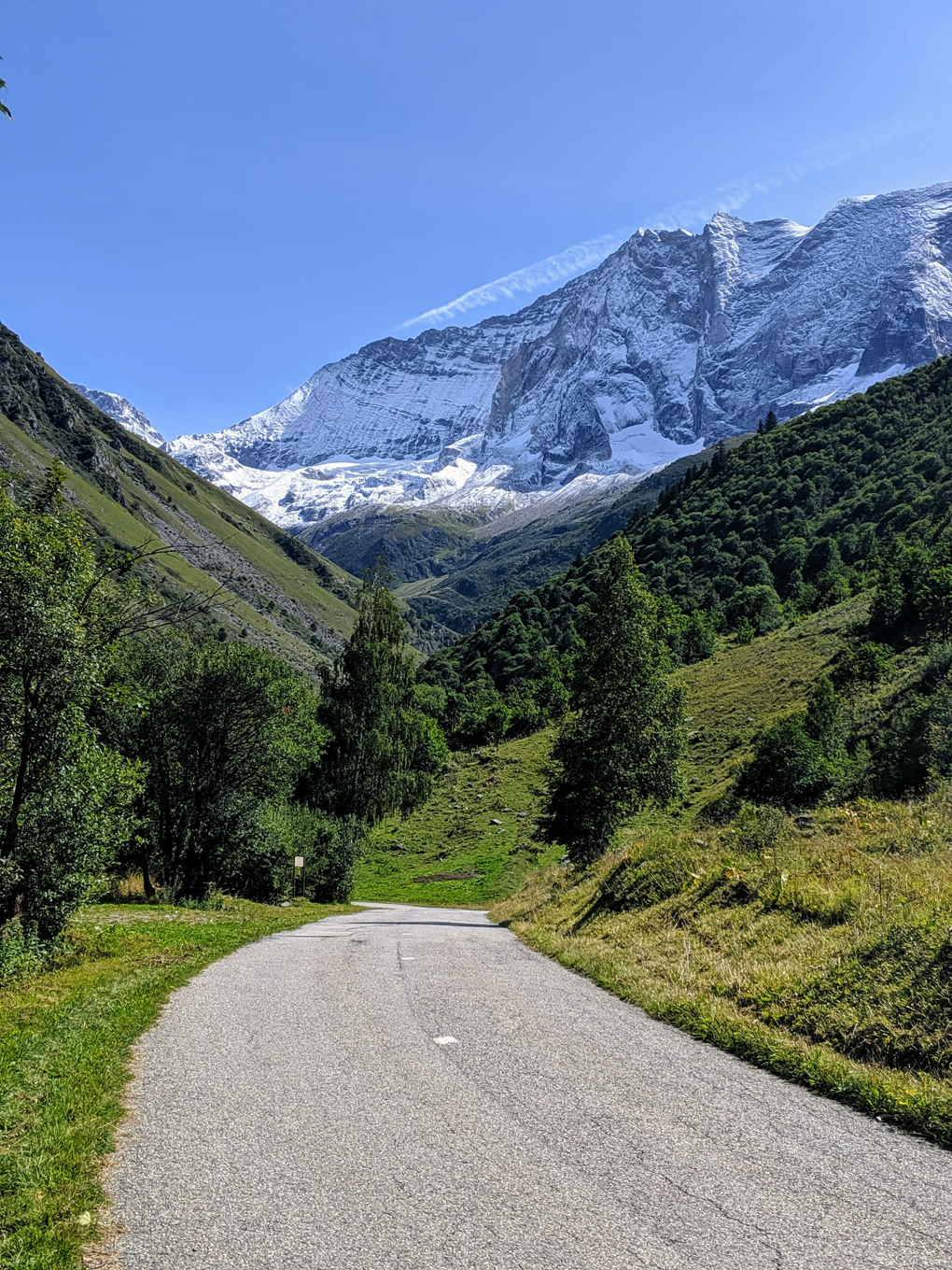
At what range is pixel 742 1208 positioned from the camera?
5.44 m

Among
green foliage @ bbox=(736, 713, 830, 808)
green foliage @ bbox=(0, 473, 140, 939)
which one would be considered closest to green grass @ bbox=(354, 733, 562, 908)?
green foliage @ bbox=(736, 713, 830, 808)

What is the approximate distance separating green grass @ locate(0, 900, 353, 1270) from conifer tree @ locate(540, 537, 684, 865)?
17614 mm

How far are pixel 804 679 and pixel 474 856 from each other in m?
36.1

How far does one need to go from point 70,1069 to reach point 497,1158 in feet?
17.2

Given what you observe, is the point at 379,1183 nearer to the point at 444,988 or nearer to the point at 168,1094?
the point at 168,1094

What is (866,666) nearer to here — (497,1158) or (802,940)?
(802,940)

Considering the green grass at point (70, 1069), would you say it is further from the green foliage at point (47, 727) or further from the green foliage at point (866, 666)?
the green foliage at point (866, 666)

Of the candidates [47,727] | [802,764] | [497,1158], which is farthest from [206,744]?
[802,764]

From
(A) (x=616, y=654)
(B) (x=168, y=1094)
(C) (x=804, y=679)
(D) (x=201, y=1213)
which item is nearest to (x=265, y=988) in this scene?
(B) (x=168, y=1094)

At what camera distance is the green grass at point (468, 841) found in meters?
56.9

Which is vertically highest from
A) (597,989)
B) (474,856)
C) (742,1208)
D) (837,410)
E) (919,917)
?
(837,410)

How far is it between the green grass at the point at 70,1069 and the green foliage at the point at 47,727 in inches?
66.6

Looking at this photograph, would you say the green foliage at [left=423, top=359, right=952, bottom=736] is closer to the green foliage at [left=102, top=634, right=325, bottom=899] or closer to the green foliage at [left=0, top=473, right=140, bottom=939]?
the green foliage at [left=102, top=634, right=325, bottom=899]

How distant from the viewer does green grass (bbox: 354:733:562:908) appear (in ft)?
187
